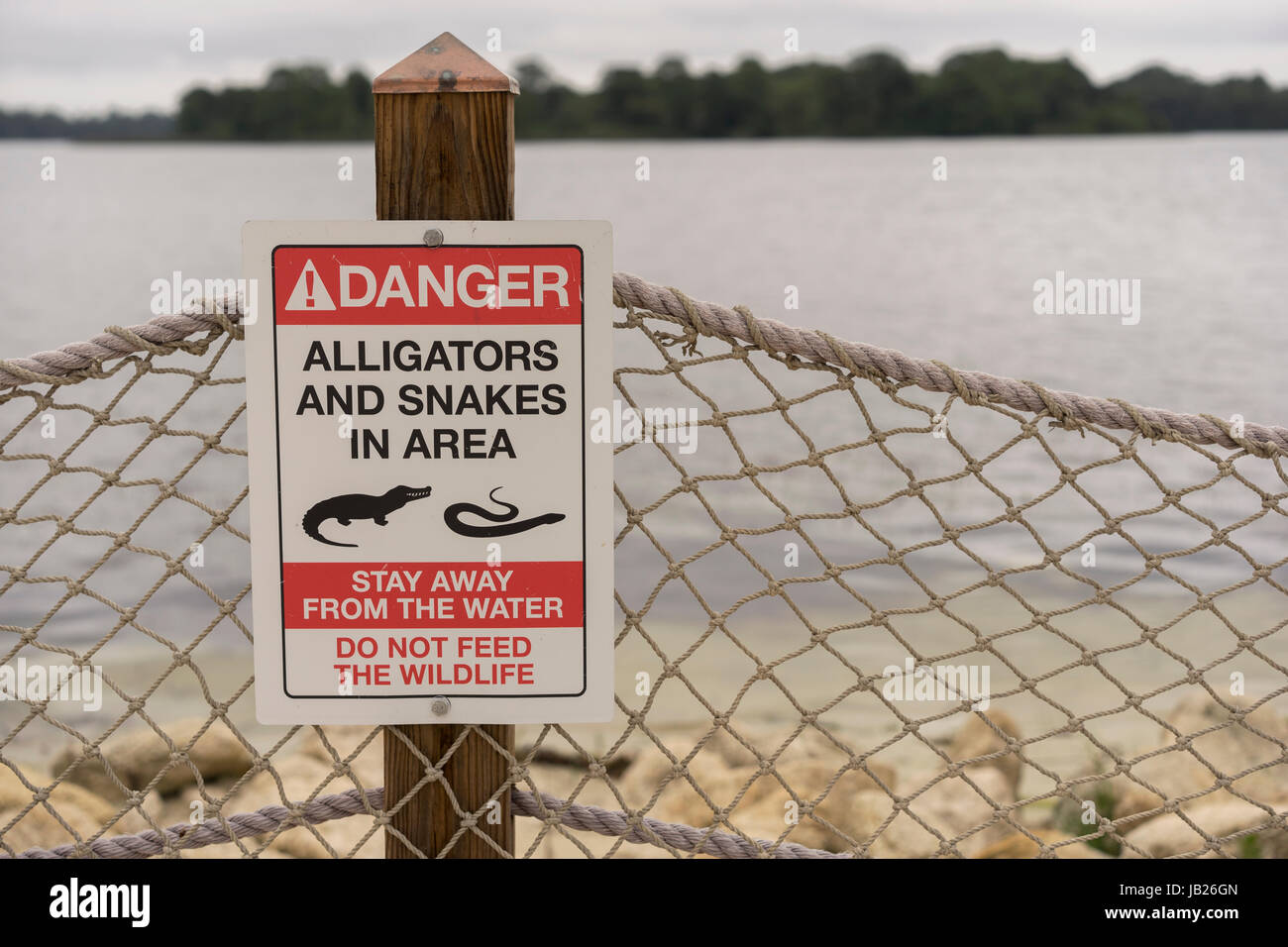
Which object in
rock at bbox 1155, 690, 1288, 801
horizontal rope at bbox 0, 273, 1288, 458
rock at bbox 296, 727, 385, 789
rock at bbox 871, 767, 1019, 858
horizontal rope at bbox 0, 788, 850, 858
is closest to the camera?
horizontal rope at bbox 0, 273, 1288, 458

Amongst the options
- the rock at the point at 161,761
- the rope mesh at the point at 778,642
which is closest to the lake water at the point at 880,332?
the rope mesh at the point at 778,642

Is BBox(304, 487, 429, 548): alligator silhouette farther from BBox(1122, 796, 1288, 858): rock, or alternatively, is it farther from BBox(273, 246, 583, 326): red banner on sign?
BBox(1122, 796, 1288, 858): rock

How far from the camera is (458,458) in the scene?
178 centimetres

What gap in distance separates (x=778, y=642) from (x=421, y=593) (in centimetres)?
568

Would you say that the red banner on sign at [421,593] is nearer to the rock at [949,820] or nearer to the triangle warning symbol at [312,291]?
the triangle warning symbol at [312,291]

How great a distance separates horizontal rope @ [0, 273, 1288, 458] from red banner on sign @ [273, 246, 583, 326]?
0.15m

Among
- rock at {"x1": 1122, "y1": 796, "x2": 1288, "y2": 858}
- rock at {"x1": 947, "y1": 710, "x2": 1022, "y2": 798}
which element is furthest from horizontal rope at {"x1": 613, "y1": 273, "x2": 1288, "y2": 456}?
rock at {"x1": 947, "y1": 710, "x2": 1022, "y2": 798}

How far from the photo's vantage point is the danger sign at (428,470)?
1764mm

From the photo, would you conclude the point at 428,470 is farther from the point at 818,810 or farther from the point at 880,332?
the point at 880,332

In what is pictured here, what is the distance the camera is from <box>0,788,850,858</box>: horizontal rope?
2010 millimetres

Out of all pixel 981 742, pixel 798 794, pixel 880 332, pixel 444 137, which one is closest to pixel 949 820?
pixel 798 794

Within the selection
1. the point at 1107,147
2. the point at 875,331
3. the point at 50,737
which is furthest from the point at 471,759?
the point at 1107,147

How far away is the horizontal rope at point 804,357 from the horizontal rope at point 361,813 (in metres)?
0.83

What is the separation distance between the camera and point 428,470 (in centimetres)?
177
